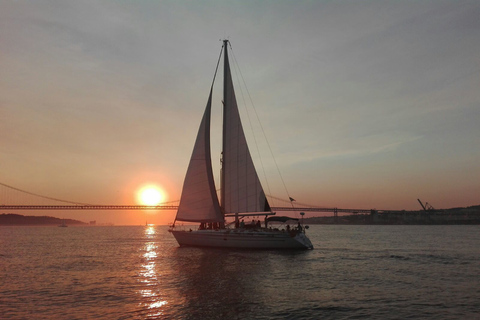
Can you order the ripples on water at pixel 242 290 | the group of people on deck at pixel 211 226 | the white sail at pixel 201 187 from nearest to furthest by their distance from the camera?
the ripples on water at pixel 242 290 < the white sail at pixel 201 187 < the group of people on deck at pixel 211 226

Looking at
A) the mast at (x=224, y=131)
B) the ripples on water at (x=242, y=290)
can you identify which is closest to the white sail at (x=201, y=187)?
the mast at (x=224, y=131)

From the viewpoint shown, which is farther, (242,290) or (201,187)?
(201,187)

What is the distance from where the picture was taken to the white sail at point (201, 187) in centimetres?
3794

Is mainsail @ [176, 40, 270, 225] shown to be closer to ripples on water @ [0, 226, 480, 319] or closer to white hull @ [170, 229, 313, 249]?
white hull @ [170, 229, 313, 249]

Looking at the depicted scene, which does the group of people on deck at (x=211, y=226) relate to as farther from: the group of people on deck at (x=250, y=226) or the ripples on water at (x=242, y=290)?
the ripples on water at (x=242, y=290)

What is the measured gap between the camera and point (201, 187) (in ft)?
126

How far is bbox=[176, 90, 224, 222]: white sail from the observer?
124 feet

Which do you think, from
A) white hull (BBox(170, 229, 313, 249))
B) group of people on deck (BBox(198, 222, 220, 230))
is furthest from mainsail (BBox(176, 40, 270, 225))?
white hull (BBox(170, 229, 313, 249))

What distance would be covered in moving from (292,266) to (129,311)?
1554cm

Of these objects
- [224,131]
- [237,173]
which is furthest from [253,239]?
[224,131]

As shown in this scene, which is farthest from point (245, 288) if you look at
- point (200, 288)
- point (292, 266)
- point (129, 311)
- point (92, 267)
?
point (92, 267)

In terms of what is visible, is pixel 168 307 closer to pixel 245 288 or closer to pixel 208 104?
pixel 245 288

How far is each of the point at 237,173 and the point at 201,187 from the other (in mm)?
3893

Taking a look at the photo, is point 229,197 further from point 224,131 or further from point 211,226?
point 224,131
